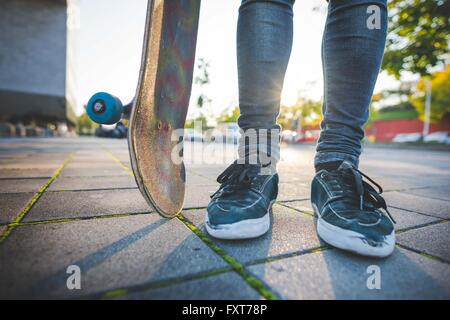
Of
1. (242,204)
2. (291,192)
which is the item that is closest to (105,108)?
(242,204)

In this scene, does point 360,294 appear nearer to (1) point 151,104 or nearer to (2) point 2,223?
(1) point 151,104

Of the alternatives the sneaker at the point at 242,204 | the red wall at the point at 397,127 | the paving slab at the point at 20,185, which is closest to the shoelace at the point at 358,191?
the sneaker at the point at 242,204

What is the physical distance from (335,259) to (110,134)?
67.9 feet

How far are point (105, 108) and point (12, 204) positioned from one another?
772 mm

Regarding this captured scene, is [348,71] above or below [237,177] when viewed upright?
above

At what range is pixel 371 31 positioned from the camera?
42.1 inches

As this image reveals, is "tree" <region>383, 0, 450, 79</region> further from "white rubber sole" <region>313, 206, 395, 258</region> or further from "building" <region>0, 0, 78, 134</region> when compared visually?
"building" <region>0, 0, 78, 134</region>

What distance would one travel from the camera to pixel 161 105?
938 millimetres

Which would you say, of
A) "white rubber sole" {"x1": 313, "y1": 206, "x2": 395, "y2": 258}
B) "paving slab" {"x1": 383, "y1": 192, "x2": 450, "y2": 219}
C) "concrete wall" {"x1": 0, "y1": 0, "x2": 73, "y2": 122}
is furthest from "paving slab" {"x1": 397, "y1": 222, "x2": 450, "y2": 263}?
"concrete wall" {"x1": 0, "y1": 0, "x2": 73, "y2": 122}

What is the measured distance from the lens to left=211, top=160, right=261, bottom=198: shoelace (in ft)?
3.45

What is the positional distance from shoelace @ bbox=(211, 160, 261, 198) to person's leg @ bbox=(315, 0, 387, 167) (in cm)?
33

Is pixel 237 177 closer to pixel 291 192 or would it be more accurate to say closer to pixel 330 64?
pixel 330 64

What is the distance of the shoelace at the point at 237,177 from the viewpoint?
3.45 ft
